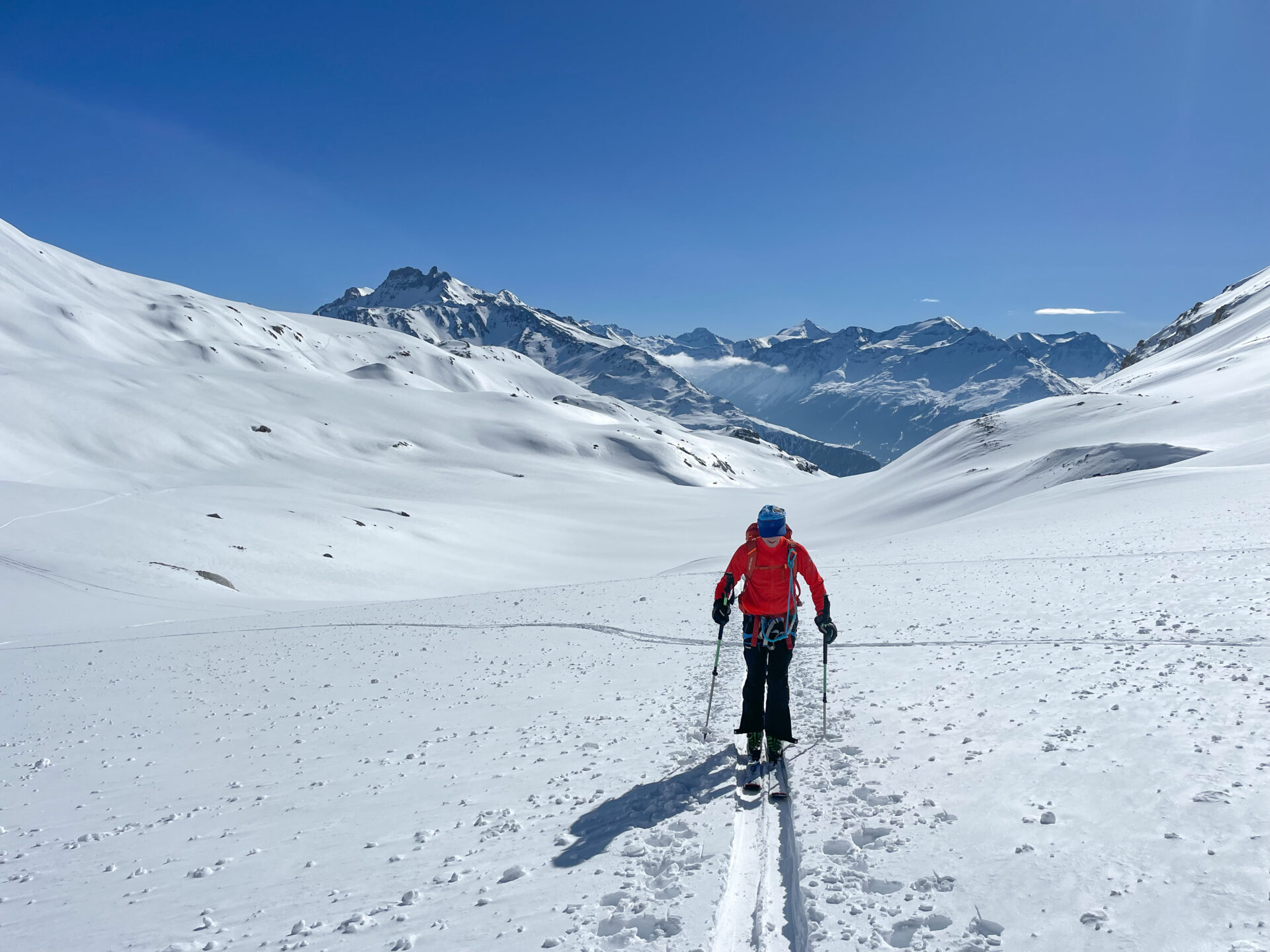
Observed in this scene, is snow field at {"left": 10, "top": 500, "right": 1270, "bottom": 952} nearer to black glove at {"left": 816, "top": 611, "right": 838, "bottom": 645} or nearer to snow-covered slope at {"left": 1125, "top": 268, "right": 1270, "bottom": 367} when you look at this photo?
black glove at {"left": 816, "top": 611, "right": 838, "bottom": 645}

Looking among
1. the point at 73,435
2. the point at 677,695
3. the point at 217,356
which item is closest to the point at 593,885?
the point at 677,695

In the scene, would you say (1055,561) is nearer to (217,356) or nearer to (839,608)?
(839,608)

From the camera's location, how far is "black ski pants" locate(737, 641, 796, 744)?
26.1ft

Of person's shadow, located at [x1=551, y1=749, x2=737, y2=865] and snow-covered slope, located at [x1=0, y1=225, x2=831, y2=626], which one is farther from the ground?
snow-covered slope, located at [x1=0, y1=225, x2=831, y2=626]

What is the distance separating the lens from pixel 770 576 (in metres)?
8.20

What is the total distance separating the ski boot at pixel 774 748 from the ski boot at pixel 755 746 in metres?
0.11

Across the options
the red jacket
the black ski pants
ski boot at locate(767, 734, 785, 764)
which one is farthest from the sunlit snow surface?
the red jacket

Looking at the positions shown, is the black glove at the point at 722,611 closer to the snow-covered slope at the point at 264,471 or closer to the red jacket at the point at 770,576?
the red jacket at the point at 770,576

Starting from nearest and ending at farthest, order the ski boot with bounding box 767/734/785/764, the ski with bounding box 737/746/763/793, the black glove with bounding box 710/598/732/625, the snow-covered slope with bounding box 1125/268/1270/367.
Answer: the ski with bounding box 737/746/763/793, the ski boot with bounding box 767/734/785/764, the black glove with bounding box 710/598/732/625, the snow-covered slope with bounding box 1125/268/1270/367

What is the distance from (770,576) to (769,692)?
1.36 metres

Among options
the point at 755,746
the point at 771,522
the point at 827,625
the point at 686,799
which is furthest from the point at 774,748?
the point at 771,522

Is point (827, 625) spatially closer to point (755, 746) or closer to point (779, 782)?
point (755, 746)

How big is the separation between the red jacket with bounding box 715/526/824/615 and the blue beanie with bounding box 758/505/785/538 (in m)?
0.09

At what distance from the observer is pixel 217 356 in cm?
15200
